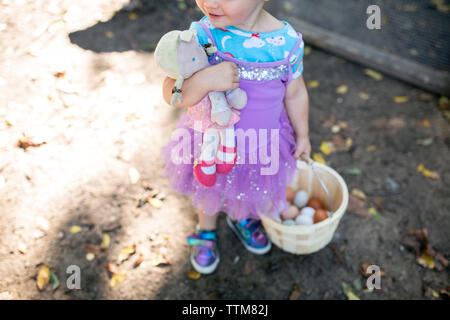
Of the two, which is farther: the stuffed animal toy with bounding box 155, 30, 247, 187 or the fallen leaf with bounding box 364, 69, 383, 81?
the fallen leaf with bounding box 364, 69, 383, 81

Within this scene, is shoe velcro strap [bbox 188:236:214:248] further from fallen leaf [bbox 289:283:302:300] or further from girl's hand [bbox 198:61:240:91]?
girl's hand [bbox 198:61:240:91]

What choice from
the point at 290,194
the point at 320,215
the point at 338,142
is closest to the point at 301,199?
the point at 290,194

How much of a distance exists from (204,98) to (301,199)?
3.69 feet

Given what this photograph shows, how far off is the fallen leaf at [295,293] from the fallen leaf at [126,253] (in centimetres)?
93

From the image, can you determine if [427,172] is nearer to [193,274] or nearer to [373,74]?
[373,74]

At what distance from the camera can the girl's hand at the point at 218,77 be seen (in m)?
1.25

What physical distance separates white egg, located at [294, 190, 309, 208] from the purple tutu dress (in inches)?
11.4

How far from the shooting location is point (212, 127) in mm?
1424

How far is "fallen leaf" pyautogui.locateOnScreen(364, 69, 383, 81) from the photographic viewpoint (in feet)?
10.6

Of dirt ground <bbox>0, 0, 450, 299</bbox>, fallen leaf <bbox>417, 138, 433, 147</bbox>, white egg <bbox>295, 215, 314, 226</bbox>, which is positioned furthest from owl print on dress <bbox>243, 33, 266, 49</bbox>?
fallen leaf <bbox>417, 138, 433, 147</bbox>

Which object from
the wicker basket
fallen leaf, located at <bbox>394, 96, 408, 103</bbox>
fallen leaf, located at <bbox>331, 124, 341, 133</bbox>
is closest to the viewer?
the wicker basket

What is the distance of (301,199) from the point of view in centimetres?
219
